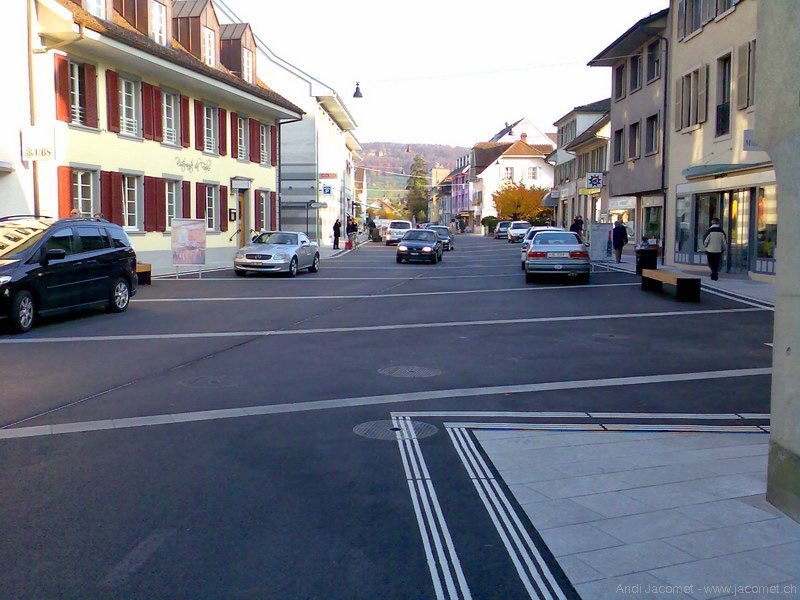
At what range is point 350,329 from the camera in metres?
14.2

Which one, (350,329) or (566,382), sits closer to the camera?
(566,382)

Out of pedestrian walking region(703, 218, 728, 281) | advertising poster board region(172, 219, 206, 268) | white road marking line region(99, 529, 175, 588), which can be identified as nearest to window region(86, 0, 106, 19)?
advertising poster board region(172, 219, 206, 268)

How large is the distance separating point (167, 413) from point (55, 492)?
2.37 meters

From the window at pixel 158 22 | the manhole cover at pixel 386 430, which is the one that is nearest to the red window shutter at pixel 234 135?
the window at pixel 158 22

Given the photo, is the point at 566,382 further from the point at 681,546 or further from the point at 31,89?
the point at 31,89

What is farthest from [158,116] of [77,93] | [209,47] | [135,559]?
[135,559]

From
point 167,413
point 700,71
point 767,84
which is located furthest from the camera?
point 700,71

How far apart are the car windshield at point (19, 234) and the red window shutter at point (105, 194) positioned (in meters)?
11.2

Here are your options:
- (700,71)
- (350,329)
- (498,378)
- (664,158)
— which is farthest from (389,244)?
(498,378)

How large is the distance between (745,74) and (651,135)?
40.2ft

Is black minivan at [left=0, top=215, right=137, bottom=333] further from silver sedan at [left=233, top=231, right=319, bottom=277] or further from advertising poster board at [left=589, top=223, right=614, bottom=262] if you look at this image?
advertising poster board at [left=589, top=223, right=614, bottom=262]

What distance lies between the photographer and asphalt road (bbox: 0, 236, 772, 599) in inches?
172

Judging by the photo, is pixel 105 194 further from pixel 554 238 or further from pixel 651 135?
pixel 651 135

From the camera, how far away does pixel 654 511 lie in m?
5.17
